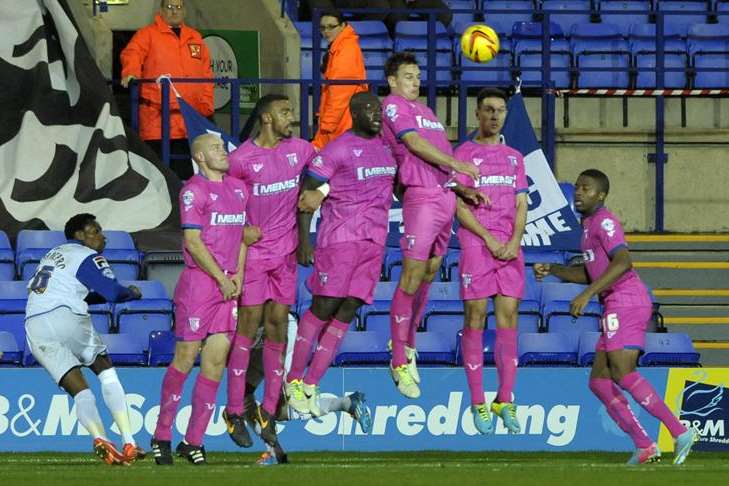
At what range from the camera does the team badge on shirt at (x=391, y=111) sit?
43.6ft

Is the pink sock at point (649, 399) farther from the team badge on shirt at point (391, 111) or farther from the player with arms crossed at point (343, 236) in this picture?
the team badge on shirt at point (391, 111)

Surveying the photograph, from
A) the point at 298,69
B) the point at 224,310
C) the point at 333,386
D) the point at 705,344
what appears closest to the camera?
the point at 224,310

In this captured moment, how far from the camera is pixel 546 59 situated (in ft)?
61.0

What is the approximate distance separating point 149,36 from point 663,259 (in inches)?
216

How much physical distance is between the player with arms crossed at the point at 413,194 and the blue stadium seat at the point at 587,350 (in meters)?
3.27

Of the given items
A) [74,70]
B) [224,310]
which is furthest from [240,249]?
[74,70]

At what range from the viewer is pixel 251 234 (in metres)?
13.1

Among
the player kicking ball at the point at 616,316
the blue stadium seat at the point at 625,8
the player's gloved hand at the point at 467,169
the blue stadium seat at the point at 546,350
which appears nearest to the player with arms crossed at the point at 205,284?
the player's gloved hand at the point at 467,169

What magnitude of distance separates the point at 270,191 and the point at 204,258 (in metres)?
0.81

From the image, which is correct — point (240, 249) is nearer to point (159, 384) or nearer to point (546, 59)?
point (159, 384)

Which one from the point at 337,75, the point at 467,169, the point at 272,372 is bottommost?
the point at 272,372

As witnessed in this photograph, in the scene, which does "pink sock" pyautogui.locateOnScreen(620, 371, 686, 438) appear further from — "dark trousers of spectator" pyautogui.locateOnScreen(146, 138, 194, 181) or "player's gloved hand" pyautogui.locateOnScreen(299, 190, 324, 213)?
"dark trousers of spectator" pyautogui.locateOnScreen(146, 138, 194, 181)

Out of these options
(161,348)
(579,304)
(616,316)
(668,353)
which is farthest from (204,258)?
(668,353)

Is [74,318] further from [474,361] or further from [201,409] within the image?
[474,361]
